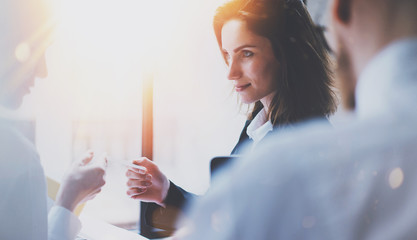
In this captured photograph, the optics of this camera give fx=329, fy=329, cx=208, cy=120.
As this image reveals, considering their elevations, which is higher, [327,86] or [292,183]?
[327,86]

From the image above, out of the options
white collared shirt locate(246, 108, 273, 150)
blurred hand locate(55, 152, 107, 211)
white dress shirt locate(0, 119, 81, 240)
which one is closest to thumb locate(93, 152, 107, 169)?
blurred hand locate(55, 152, 107, 211)

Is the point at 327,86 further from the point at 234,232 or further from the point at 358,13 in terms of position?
the point at 234,232

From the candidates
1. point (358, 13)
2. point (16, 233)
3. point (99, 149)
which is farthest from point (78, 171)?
point (358, 13)

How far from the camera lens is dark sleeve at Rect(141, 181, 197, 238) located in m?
0.91

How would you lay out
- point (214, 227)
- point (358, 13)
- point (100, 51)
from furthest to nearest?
1. point (100, 51)
2. point (358, 13)
3. point (214, 227)

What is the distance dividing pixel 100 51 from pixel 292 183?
2.25 ft

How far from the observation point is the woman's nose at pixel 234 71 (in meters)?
0.84

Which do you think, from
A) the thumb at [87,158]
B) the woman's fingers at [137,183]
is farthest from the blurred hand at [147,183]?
the thumb at [87,158]

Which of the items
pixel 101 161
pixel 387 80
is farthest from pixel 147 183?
pixel 387 80

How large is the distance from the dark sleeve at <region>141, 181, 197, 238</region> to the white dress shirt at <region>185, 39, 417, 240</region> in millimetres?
334

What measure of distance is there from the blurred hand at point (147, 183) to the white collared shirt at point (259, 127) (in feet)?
0.91

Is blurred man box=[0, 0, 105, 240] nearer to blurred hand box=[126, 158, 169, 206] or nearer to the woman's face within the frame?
blurred hand box=[126, 158, 169, 206]

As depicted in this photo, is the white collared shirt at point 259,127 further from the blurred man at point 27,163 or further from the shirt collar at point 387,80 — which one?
the blurred man at point 27,163

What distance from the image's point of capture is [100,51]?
945 millimetres
